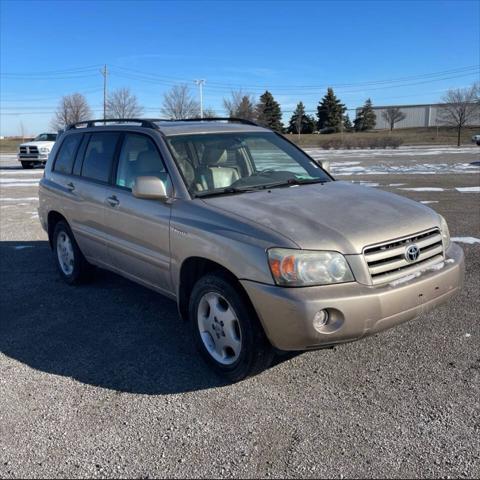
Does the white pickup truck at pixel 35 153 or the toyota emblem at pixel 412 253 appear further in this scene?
the white pickup truck at pixel 35 153

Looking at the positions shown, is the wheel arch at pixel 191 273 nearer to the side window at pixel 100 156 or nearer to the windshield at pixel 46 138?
the side window at pixel 100 156

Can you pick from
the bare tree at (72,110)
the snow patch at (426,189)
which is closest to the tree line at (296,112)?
the bare tree at (72,110)

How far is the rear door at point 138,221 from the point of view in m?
4.07

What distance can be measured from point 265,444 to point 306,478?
0.35 m

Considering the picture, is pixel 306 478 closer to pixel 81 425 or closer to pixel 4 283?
pixel 81 425

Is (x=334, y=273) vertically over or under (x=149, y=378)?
over

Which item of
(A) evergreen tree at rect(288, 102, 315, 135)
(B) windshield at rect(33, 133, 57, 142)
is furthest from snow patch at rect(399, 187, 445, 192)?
(A) evergreen tree at rect(288, 102, 315, 135)

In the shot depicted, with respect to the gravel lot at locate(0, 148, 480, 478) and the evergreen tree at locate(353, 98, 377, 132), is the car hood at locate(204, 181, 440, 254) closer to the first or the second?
the gravel lot at locate(0, 148, 480, 478)

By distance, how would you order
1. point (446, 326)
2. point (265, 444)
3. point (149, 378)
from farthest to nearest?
point (446, 326), point (149, 378), point (265, 444)

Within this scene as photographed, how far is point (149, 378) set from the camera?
12.0 feet

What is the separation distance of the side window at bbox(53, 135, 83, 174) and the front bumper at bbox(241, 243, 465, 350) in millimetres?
3342

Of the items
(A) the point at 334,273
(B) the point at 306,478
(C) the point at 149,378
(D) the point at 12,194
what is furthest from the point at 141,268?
(D) the point at 12,194

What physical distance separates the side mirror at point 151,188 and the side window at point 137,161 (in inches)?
10.0

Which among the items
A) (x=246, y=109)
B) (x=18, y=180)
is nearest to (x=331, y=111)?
(x=246, y=109)
